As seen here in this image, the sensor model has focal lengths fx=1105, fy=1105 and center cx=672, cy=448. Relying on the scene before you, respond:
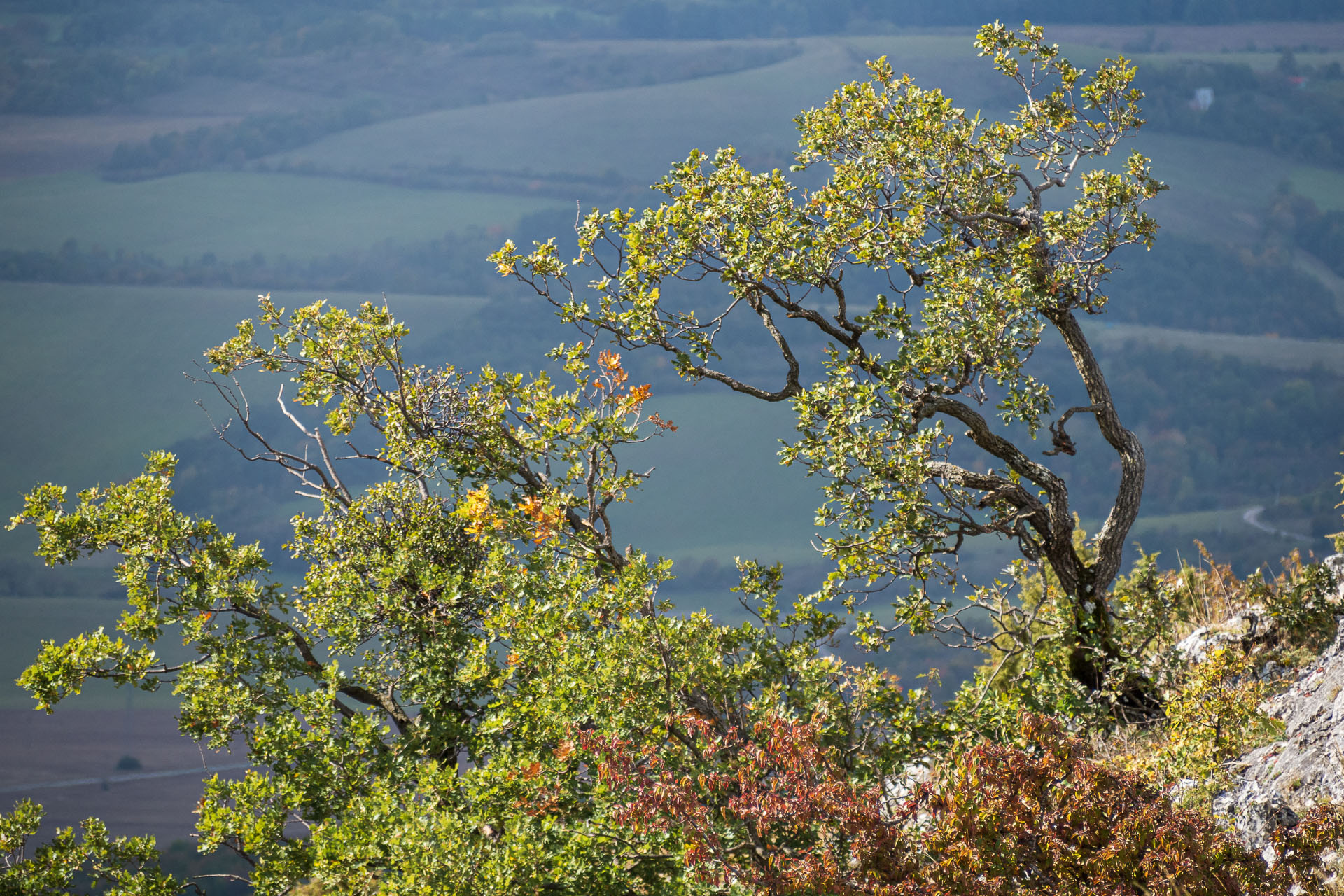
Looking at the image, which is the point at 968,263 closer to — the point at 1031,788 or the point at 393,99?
the point at 1031,788

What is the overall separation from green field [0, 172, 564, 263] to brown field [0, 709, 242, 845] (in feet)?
164

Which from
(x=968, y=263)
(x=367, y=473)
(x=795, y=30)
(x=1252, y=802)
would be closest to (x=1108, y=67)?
(x=968, y=263)

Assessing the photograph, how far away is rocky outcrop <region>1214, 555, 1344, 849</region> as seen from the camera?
607 centimetres

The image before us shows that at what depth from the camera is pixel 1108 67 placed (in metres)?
9.79

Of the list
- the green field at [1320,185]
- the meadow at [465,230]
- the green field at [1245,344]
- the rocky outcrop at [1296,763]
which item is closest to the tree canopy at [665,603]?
the rocky outcrop at [1296,763]

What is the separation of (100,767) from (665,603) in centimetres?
5782

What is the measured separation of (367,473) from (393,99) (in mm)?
61017

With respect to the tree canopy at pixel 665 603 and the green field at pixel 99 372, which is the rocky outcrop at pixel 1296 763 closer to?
the tree canopy at pixel 665 603

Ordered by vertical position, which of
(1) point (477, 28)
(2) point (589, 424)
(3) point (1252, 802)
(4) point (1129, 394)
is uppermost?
(1) point (477, 28)

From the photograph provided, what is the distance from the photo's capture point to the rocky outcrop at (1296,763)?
607cm

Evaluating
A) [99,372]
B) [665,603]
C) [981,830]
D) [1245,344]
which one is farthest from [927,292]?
[1245,344]

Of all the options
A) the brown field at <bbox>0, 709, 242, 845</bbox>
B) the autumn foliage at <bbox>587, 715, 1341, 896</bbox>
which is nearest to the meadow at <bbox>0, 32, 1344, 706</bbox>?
the brown field at <bbox>0, 709, 242, 845</bbox>

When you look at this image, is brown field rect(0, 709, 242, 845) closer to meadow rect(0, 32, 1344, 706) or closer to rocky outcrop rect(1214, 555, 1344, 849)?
meadow rect(0, 32, 1344, 706)

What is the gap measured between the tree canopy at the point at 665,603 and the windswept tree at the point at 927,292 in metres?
0.04
